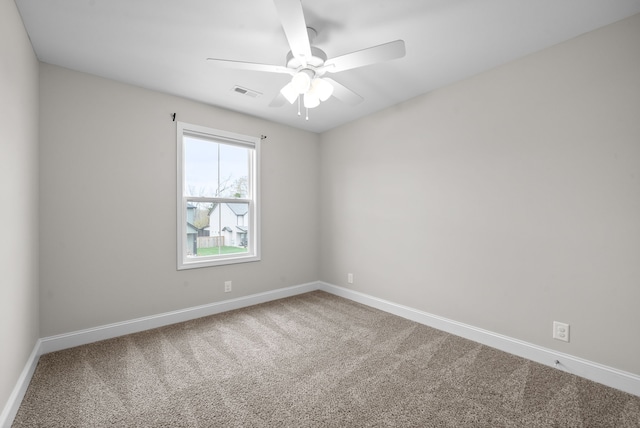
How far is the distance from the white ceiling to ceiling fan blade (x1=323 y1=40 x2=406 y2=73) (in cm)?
32

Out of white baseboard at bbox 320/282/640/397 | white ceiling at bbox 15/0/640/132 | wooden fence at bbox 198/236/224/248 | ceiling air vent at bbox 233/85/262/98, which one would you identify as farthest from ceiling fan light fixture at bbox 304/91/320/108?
white baseboard at bbox 320/282/640/397

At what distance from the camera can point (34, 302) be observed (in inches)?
88.0

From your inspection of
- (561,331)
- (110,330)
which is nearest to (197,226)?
(110,330)

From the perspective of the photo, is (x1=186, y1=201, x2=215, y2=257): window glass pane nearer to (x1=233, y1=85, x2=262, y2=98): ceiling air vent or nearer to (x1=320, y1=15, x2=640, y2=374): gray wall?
(x1=233, y1=85, x2=262, y2=98): ceiling air vent

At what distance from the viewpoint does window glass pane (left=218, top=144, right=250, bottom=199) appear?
3541 millimetres

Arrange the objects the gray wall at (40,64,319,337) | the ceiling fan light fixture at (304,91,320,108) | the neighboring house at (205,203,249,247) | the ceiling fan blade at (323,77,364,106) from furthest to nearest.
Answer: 1. the neighboring house at (205,203,249,247)
2. the gray wall at (40,64,319,337)
3. the ceiling fan blade at (323,77,364,106)
4. the ceiling fan light fixture at (304,91,320,108)

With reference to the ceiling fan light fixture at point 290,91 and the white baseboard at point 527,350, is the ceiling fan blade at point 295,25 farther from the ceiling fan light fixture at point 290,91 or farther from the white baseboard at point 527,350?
the white baseboard at point 527,350

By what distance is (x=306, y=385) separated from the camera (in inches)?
77.2

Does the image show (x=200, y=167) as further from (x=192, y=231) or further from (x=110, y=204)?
(x=110, y=204)

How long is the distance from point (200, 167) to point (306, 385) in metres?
2.60

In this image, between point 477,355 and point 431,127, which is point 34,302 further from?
point 431,127

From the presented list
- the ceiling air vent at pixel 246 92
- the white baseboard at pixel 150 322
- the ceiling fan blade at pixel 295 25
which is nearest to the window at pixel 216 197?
the white baseboard at pixel 150 322

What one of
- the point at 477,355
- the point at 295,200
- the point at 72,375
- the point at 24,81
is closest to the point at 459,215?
the point at 477,355

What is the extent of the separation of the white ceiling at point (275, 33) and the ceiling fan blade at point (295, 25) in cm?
29
